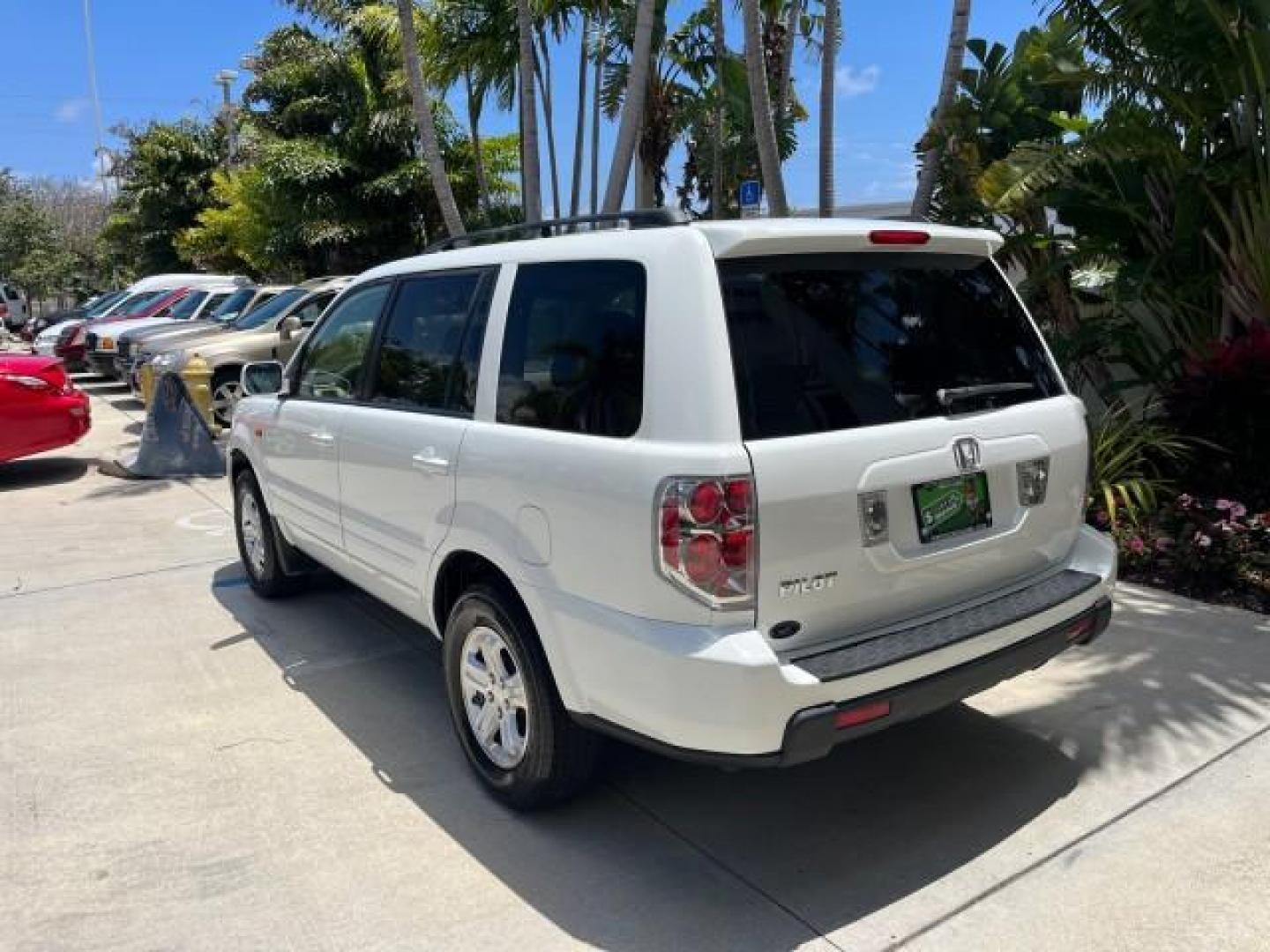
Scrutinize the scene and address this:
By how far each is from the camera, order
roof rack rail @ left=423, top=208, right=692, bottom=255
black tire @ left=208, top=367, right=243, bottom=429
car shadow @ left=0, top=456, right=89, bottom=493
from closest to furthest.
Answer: roof rack rail @ left=423, top=208, right=692, bottom=255 → car shadow @ left=0, top=456, right=89, bottom=493 → black tire @ left=208, top=367, right=243, bottom=429

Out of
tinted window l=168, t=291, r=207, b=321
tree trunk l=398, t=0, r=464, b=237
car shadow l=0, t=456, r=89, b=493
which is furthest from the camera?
tinted window l=168, t=291, r=207, b=321

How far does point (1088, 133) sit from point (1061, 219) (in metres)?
0.74

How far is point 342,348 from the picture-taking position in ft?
15.4

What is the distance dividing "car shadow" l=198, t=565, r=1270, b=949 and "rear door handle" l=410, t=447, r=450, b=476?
3.73 feet

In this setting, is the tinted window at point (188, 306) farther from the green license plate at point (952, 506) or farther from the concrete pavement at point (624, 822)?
the green license plate at point (952, 506)

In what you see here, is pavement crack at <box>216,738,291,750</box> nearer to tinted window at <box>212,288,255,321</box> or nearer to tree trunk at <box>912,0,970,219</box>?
tree trunk at <box>912,0,970,219</box>

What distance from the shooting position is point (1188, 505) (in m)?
5.74

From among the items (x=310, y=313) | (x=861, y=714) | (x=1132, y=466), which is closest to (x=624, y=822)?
(x=861, y=714)

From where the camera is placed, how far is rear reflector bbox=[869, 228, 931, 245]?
3156mm

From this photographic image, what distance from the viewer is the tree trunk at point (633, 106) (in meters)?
10.0

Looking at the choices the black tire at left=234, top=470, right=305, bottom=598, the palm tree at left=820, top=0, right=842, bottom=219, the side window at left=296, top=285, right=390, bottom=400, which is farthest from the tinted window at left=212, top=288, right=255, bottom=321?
the side window at left=296, top=285, right=390, bottom=400

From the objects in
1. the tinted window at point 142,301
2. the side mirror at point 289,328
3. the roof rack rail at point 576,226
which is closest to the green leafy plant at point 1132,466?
the roof rack rail at point 576,226

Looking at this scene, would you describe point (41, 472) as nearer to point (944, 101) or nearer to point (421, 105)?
point (421, 105)

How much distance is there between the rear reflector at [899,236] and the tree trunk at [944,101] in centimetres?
587
